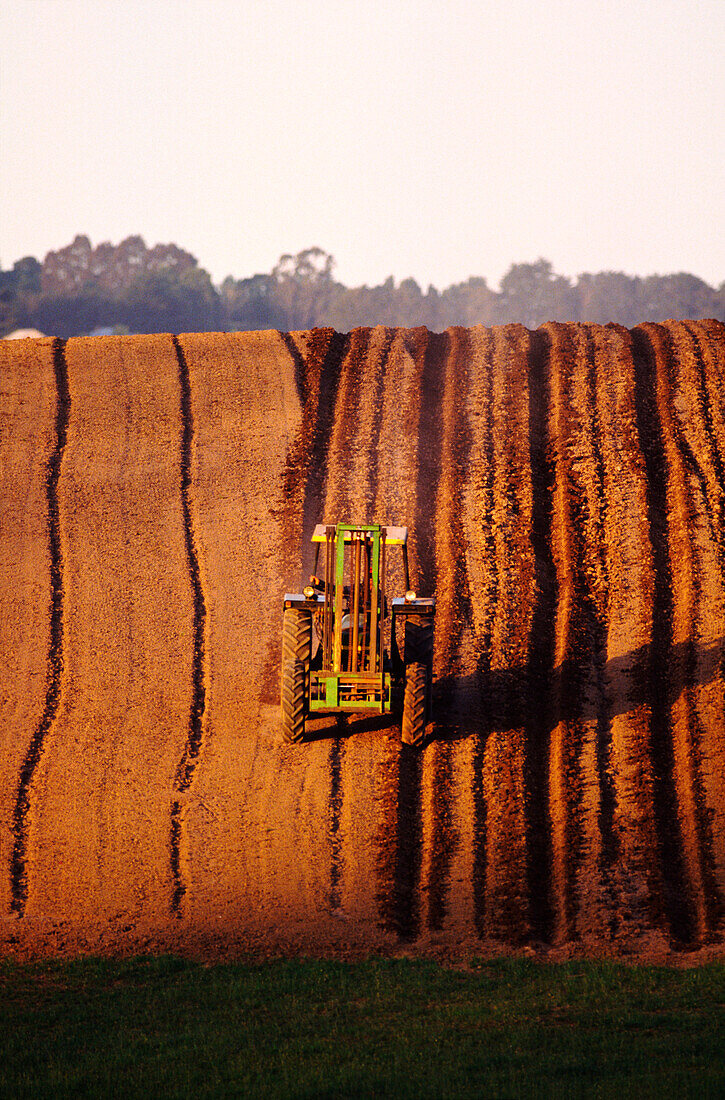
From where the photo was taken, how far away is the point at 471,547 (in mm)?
21109

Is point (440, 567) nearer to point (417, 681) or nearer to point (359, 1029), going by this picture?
point (417, 681)

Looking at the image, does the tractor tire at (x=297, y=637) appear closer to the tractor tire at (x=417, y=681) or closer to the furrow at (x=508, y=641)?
the tractor tire at (x=417, y=681)

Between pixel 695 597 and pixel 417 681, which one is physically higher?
pixel 695 597

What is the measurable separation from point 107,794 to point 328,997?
5.72 m

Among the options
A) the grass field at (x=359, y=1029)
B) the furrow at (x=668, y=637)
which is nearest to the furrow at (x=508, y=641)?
the furrow at (x=668, y=637)

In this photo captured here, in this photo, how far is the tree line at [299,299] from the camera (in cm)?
8694

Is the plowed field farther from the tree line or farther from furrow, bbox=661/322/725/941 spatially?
the tree line

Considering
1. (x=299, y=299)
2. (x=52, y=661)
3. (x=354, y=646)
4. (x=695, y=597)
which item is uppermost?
(x=299, y=299)

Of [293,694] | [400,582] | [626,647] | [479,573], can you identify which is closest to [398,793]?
[293,694]

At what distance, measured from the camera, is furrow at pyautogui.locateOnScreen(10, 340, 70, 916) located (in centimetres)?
1291

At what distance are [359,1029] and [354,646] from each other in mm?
6368

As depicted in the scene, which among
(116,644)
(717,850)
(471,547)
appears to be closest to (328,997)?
(717,850)

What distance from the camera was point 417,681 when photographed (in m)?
14.7

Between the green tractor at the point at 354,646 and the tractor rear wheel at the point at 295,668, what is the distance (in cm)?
1
